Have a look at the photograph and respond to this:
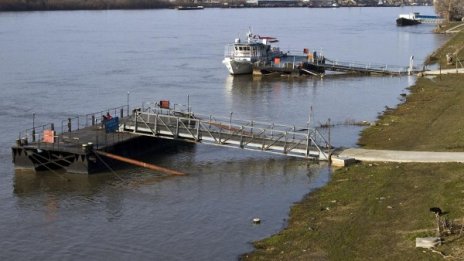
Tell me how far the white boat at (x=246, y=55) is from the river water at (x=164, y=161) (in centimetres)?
199

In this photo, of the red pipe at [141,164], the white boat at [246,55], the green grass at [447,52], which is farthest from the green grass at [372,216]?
the green grass at [447,52]

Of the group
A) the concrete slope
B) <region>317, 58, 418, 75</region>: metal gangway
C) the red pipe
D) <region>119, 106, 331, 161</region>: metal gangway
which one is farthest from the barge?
the red pipe

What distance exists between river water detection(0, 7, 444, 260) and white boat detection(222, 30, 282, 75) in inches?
78.5

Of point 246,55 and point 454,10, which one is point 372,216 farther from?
point 454,10

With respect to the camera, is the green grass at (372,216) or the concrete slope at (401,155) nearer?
the green grass at (372,216)

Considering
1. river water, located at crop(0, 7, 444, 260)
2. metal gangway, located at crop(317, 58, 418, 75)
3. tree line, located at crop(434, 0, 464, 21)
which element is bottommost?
river water, located at crop(0, 7, 444, 260)

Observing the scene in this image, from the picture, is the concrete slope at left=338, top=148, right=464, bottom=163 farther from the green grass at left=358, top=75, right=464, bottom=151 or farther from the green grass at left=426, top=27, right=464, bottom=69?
the green grass at left=426, top=27, right=464, bottom=69

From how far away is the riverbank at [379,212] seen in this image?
25.5 metres

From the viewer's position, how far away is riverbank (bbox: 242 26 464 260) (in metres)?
25.5

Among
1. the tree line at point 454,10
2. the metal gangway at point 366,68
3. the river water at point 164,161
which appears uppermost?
the tree line at point 454,10

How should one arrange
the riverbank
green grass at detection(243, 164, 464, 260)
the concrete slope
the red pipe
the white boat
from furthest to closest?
the white boat < the red pipe < the concrete slope < green grass at detection(243, 164, 464, 260) < the riverbank

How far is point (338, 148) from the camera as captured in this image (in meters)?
42.7

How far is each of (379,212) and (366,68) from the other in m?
62.8

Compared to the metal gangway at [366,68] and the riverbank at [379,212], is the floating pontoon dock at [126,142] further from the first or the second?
the metal gangway at [366,68]
